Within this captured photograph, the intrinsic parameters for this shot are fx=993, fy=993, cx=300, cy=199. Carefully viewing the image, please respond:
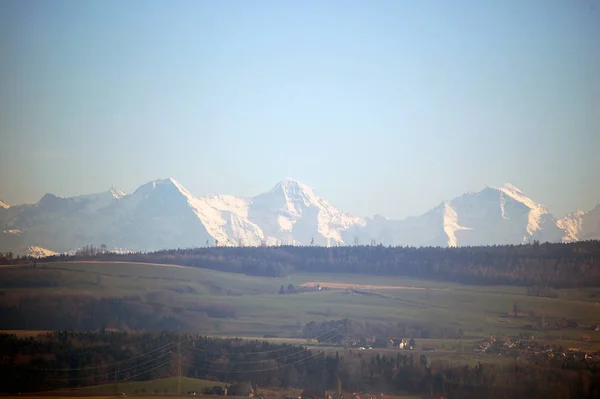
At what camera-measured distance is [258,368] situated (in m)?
102

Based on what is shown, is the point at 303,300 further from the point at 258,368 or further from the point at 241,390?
the point at 241,390

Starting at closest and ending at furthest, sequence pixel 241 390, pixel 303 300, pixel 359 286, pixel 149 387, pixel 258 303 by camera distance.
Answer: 1. pixel 149 387
2. pixel 241 390
3. pixel 258 303
4. pixel 303 300
5. pixel 359 286

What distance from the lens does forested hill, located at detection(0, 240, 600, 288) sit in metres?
151

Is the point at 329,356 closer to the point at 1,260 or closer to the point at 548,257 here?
the point at 548,257

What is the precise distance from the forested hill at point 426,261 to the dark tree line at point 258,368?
53797 mm

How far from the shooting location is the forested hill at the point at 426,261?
151125 mm

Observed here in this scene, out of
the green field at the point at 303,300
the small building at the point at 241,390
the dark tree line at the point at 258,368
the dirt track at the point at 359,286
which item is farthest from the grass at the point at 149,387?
the dirt track at the point at 359,286

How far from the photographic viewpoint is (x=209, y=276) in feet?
513

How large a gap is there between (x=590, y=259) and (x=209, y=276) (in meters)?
59.2

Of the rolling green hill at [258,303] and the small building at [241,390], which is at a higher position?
the rolling green hill at [258,303]

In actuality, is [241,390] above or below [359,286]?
below

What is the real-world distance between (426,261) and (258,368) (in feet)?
248

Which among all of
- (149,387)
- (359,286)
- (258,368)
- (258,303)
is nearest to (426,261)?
(359,286)

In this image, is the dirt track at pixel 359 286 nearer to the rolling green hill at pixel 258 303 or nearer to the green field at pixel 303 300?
the rolling green hill at pixel 258 303
